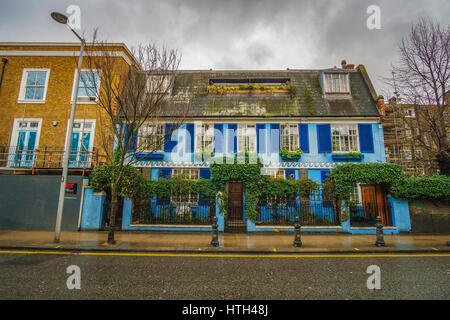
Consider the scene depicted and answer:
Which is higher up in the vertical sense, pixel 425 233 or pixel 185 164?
pixel 185 164

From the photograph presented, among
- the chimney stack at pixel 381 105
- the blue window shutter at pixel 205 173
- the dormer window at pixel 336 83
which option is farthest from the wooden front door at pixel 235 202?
the chimney stack at pixel 381 105

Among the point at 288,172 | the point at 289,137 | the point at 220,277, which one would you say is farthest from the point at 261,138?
the point at 220,277

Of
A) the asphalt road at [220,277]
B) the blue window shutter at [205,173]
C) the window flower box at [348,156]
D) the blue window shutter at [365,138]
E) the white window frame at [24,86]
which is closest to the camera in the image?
the asphalt road at [220,277]

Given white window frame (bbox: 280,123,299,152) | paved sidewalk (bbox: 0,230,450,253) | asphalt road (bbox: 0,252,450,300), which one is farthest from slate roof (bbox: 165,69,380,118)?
asphalt road (bbox: 0,252,450,300)

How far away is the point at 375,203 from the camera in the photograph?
1288cm

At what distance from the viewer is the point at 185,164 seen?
14.8 m

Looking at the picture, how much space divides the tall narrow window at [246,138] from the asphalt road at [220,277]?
9030 mm

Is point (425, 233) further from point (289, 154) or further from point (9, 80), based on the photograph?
point (9, 80)

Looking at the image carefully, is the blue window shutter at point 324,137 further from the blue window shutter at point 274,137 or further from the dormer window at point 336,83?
the dormer window at point 336,83

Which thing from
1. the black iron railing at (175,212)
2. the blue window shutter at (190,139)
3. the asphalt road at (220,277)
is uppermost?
the blue window shutter at (190,139)

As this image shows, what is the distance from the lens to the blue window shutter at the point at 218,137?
15172mm
